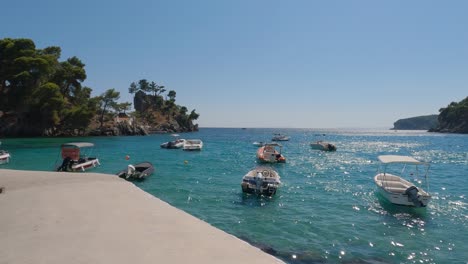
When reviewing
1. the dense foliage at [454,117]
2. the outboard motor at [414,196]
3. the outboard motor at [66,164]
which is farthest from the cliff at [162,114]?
the dense foliage at [454,117]

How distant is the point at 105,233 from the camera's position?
802 cm

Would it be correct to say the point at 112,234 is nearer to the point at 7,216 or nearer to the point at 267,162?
the point at 7,216

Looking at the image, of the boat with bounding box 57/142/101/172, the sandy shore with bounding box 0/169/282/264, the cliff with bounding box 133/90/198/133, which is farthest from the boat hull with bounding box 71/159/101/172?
the cliff with bounding box 133/90/198/133

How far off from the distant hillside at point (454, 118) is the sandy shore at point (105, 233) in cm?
18912

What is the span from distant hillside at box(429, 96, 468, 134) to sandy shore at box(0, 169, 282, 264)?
620 ft

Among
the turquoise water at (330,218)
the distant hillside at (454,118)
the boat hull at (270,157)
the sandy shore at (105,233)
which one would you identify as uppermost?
the distant hillside at (454,118)

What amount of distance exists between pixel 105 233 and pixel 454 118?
203 meters

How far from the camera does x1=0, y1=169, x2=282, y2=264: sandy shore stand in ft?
21.1

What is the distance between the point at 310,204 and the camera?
19.3 meters

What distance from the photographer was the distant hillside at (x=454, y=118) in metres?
159

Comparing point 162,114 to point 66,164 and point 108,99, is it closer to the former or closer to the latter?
point 108,99

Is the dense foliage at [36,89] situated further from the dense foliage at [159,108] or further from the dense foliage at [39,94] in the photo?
the dense foliage at [159,108]

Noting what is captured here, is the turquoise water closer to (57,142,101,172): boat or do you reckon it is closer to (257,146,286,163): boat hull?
(57,142,101,172): boat

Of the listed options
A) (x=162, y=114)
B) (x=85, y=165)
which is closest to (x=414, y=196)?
(x=85, y=165)
